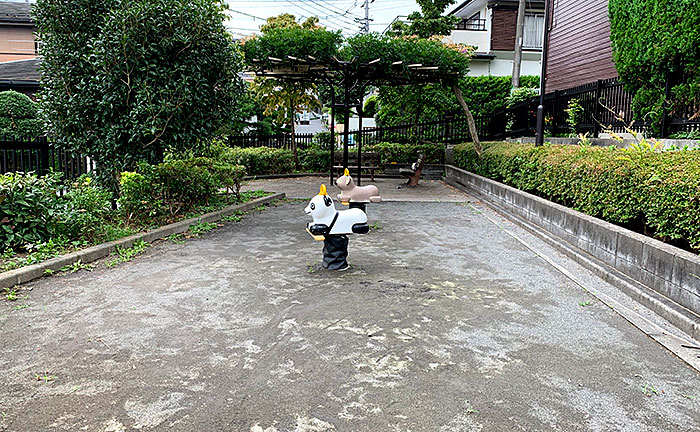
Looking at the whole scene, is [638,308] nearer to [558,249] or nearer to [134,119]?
[558,249]

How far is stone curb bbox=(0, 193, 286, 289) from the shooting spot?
17.5 feet

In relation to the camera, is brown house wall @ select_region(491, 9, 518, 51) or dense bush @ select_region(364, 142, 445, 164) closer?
dense bush @ select_region(364, 142, 445, 164)

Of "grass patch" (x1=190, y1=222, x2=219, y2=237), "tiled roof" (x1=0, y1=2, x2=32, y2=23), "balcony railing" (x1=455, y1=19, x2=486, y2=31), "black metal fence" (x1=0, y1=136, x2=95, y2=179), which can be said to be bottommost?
"grass patch" (x1=190, y1=222, x2=219, y2=237)

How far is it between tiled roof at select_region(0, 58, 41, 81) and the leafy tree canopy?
19800 millimetres

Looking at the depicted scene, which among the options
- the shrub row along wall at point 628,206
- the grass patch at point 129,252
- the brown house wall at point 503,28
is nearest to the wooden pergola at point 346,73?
the shrub row along wall at point 628,206

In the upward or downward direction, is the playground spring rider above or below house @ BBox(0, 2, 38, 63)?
below

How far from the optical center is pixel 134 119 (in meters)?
8.02

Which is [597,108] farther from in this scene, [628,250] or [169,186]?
[169,186]

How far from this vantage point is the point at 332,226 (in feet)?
19.7

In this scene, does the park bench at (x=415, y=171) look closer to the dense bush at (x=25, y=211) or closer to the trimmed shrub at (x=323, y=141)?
A: the trimmed shrub at (x=323, y=141)

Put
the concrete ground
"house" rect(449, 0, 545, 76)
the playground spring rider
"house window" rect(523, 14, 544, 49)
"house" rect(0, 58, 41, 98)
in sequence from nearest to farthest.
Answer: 1. the concrete ground
2. the playground spring rider
3. "house" rect(0, 58, 41, 98)
4. "house" rect(449, 0, 545, 76)
5. "house window" rect(523, 14, 544, 49)

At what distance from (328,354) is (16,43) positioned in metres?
28.9

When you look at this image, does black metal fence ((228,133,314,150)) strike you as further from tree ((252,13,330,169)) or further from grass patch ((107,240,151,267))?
Result: grass patch ((107,240,151,267))

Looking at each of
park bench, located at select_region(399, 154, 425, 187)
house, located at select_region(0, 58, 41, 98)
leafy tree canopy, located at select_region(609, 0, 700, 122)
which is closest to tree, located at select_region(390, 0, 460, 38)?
park bench, located at select_region(399, 154, 425, 187)
